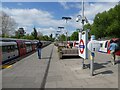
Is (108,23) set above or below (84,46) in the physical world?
above

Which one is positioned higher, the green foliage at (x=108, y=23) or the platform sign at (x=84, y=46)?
the green foliage at (x=108, y=23)

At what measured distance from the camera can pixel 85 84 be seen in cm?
894

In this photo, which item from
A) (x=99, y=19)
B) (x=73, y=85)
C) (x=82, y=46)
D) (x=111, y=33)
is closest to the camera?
(x=73, y=85)

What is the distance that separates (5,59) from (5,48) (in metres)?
1.23

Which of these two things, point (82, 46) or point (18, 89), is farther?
point (82, 46)

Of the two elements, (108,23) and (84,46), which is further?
(108,23)

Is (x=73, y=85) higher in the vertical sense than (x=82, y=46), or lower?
lower

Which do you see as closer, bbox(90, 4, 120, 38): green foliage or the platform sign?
the platform sign

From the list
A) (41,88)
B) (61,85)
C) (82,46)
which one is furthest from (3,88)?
(82,46)

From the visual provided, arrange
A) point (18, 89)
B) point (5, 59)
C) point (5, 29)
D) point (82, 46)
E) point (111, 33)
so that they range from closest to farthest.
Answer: point (18, 89), point (82, 46), point (5, 59), point (111, 33), point (5, 29)

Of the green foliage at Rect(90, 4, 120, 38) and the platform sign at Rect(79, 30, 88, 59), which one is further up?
the green foliage at Rect(90, 4, 120, 38)

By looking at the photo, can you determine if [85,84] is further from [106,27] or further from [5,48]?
[106,27]

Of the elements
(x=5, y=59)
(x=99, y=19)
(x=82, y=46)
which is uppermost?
(x=99, y=19)

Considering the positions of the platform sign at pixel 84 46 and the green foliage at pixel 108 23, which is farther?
the green foliage at pixel 108 23
